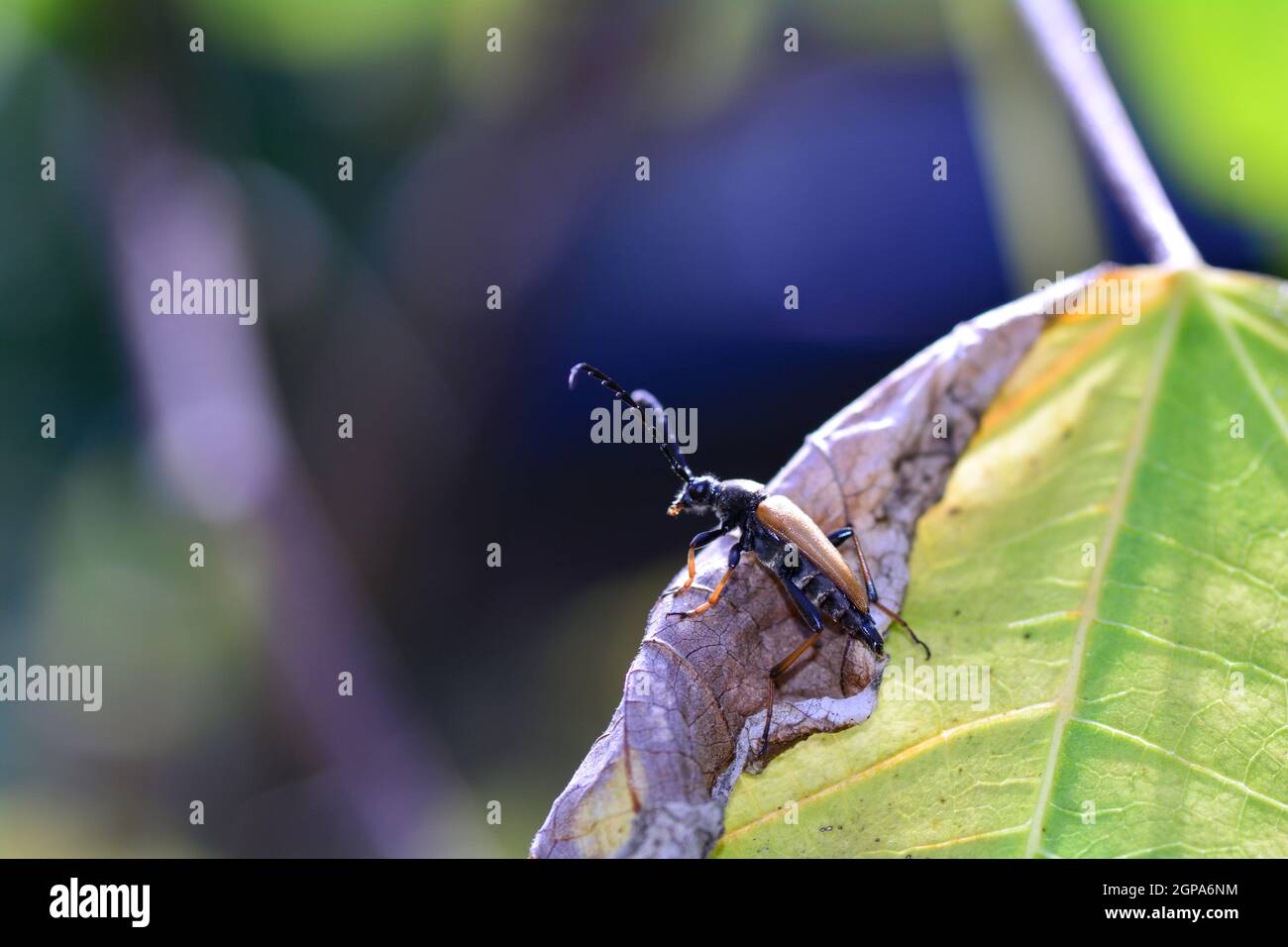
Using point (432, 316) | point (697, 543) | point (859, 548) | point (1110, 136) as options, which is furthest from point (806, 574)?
point (432, 316)

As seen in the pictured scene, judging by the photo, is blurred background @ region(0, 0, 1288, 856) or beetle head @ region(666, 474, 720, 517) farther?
blurred background @ region(0, 0, 1288, 856)

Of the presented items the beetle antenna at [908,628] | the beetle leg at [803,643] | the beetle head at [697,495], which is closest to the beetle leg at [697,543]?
the beetle head at [697,495]

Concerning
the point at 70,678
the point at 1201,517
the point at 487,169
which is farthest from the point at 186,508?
the point at 1201,517

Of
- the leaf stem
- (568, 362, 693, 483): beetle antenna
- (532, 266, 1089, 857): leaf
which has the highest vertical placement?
the leaf stem

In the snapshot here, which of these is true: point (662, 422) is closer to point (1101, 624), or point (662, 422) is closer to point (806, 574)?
point (806, 574)

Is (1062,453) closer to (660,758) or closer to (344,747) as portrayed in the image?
(660,758)

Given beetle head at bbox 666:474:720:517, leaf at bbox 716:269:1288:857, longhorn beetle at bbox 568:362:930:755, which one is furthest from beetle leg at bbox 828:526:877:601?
beetle head at bbox 666:474:720:517

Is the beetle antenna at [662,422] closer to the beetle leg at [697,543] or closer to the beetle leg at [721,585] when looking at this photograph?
the beetle leg at [697,543]

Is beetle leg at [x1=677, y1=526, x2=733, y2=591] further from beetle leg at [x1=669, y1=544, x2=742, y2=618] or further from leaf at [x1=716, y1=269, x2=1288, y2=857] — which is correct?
leaf at [x1=716, y1=269, x2=1288, y2=857]
